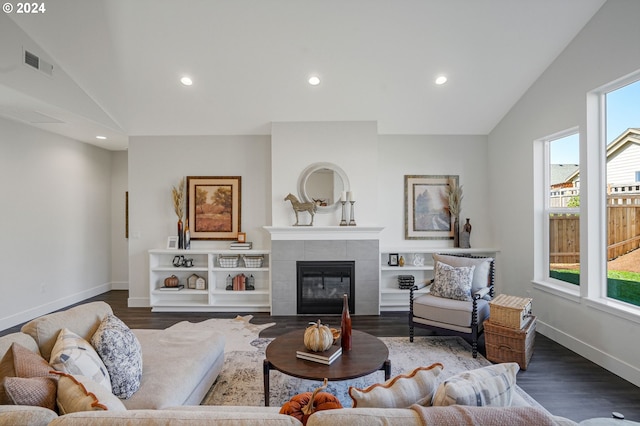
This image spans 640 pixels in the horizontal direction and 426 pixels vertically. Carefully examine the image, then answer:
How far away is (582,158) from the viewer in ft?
11.7

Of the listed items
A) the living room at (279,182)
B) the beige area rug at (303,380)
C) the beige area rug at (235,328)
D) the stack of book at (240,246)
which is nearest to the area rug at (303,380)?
the beige area rug at (303,380)

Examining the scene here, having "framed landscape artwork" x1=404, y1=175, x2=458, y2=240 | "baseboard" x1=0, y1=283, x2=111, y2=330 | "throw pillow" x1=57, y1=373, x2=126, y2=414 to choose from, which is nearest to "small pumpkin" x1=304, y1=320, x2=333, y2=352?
"throw pillow" x1=57, y1=373, x2=126, y2=414

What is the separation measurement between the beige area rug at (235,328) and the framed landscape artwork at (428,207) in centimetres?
275

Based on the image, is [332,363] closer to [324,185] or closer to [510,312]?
[510,312]

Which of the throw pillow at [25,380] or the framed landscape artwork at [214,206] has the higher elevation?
the framed landscape artwork at [214,206]

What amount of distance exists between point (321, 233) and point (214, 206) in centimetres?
188

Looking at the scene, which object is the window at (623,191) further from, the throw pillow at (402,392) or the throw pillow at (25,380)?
the throw pillow at (25,380)

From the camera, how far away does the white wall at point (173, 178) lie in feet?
18.0

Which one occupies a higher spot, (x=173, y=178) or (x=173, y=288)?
(x=173, y=178)

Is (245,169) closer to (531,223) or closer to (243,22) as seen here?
(243,22)

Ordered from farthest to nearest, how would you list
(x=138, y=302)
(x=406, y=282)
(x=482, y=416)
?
(x=138, y=302) < (x=406, y=282) < (x=482, y=416)

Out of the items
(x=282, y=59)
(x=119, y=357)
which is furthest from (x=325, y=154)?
(x=119, y=357)

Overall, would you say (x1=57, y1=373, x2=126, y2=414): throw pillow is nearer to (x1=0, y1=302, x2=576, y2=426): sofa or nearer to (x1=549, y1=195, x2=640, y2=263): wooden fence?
(x1=0, y1=302, x2=576, y2=426): sofa

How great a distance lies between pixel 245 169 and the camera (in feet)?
18.1
